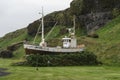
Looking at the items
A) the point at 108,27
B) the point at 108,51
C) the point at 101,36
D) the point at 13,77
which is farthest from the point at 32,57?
the point at 108,27

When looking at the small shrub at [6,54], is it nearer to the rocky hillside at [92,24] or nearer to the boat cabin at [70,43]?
the rocky hillside at [92,24]

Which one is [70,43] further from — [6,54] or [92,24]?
[92,24]

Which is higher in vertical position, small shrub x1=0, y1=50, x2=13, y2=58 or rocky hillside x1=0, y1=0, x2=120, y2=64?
rocky hillside x1=0, y1=0, x2=120, y2=64

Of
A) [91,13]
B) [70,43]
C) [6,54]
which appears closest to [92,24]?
[91,13]

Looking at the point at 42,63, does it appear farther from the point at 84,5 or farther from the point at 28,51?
the point at 84,5

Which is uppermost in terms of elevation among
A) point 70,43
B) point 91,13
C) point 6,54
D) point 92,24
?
point 91,13

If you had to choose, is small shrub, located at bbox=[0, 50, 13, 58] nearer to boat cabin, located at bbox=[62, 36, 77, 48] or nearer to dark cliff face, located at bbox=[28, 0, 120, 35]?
dark cliff face, located at bbox=[28, 0, 120, 35]

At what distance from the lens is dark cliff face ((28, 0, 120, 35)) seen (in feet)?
433

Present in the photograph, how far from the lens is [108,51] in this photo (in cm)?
9000

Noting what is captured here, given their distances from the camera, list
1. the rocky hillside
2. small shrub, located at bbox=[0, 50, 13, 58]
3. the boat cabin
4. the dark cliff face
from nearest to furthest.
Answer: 1. the rocky hillside
2. the boat cabin
3. small shrub, located at bbox=[0, 50, 13, 58]
4. the dark cliff face

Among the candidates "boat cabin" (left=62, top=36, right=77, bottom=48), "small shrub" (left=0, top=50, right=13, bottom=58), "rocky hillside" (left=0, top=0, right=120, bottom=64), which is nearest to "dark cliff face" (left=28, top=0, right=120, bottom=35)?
"rocky hillside" (left=0, top=0, right=120, bottom=64)

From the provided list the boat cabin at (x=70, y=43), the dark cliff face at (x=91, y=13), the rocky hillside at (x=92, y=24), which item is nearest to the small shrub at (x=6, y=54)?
the rocky hillside at (x=92, y=24)

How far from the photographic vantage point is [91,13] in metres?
137

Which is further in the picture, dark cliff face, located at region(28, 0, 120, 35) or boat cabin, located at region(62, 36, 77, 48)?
dark cliff face, located at region(28, 0, 120, 35)
